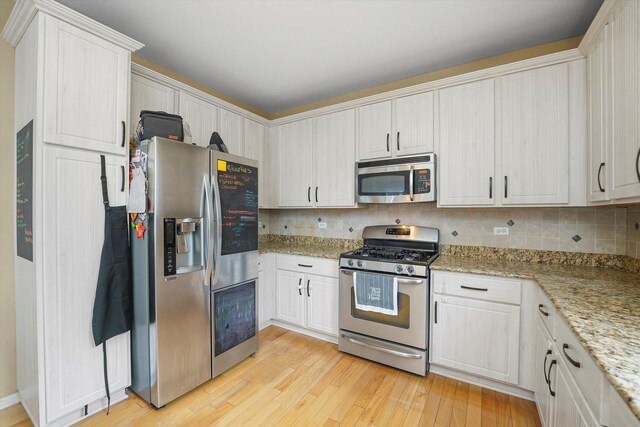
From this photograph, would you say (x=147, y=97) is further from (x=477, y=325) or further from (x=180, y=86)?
(x=477, y=325)

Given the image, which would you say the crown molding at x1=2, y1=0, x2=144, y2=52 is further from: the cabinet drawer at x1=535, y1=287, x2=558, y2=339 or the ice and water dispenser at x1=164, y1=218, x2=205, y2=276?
the cabinet drawer at x1=535, y1=287, x2=558, y2=339

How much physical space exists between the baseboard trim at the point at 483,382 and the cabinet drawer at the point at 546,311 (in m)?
0.65

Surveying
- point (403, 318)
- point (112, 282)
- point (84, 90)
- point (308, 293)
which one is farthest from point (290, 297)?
point (84, 90)

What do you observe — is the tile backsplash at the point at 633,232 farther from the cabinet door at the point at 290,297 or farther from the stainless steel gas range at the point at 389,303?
the cabinet door at the point at 290,297

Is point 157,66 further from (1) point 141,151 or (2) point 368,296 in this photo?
(2) point 368,296

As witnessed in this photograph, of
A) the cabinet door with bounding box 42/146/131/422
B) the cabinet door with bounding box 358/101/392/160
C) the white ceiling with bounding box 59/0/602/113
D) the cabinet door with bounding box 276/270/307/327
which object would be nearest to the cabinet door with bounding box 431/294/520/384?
the cabinet door with bounding box 276/270/307/327

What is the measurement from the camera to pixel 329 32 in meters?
2.03

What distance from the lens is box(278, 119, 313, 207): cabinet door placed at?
10.2 feet

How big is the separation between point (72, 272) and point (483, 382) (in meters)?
2.90

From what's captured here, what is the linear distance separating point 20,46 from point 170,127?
0.97 meters

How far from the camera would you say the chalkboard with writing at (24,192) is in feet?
5.14

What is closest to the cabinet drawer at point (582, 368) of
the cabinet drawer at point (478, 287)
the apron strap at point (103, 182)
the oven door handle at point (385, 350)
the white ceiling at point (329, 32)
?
the cabinet drawer at point (478, 287)

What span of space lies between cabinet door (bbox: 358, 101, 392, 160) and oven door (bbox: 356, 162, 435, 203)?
0.56 feet

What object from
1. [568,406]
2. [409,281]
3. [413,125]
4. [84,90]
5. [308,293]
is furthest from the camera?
[308,293]
